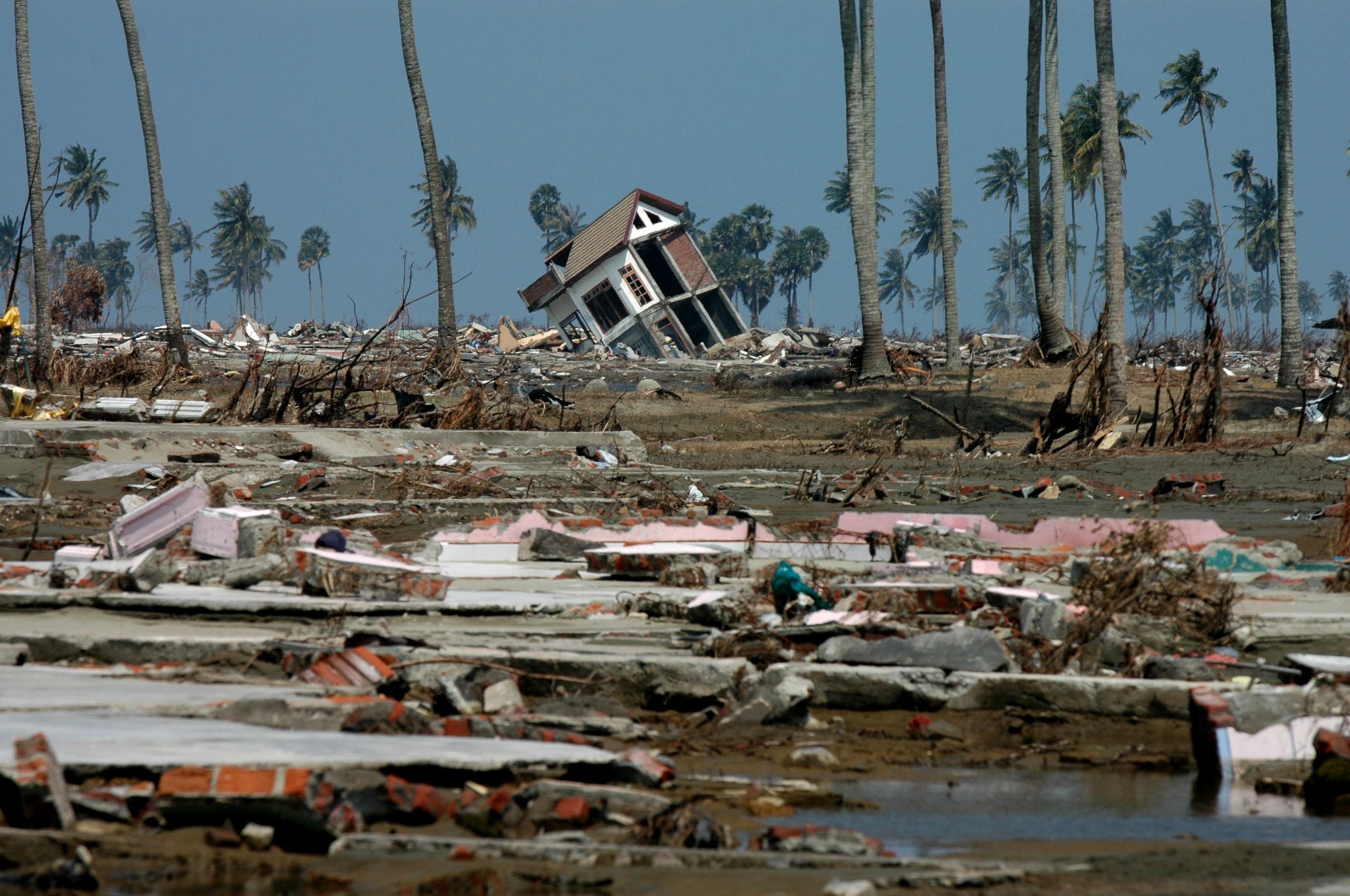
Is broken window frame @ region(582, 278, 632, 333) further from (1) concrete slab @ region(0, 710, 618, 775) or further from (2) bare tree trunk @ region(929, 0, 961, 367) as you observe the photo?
(1) concrete slab @ region(0, 710, 618, 775)

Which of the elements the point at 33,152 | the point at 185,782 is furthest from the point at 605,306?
the point at 185,782

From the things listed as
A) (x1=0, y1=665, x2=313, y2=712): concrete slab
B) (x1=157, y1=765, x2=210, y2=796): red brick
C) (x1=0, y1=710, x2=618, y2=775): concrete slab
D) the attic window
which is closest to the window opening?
the attic window

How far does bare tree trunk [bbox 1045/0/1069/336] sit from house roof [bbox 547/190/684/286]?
16.2m

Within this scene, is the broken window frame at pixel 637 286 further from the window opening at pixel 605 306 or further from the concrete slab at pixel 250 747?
the concrete slab at pixel 250 747

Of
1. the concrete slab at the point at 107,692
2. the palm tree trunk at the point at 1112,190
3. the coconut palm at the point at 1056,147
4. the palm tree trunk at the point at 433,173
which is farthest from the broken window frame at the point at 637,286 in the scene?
the concrete slab at the point at 107,692

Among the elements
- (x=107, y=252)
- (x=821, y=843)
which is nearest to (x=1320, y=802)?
(x=821, y=843)

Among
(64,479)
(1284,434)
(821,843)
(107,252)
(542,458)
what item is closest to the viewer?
(821,843)

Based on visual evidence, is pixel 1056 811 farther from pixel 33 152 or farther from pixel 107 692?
pixel 33 152

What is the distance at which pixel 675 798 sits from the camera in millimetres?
2982

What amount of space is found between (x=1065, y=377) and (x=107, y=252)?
387 feet

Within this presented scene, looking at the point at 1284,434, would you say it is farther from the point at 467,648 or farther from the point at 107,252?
the point at 107,252

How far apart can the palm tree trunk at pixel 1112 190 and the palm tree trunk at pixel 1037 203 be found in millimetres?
5999

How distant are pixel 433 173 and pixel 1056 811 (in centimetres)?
2077

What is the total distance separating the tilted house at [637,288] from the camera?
4481 cm
